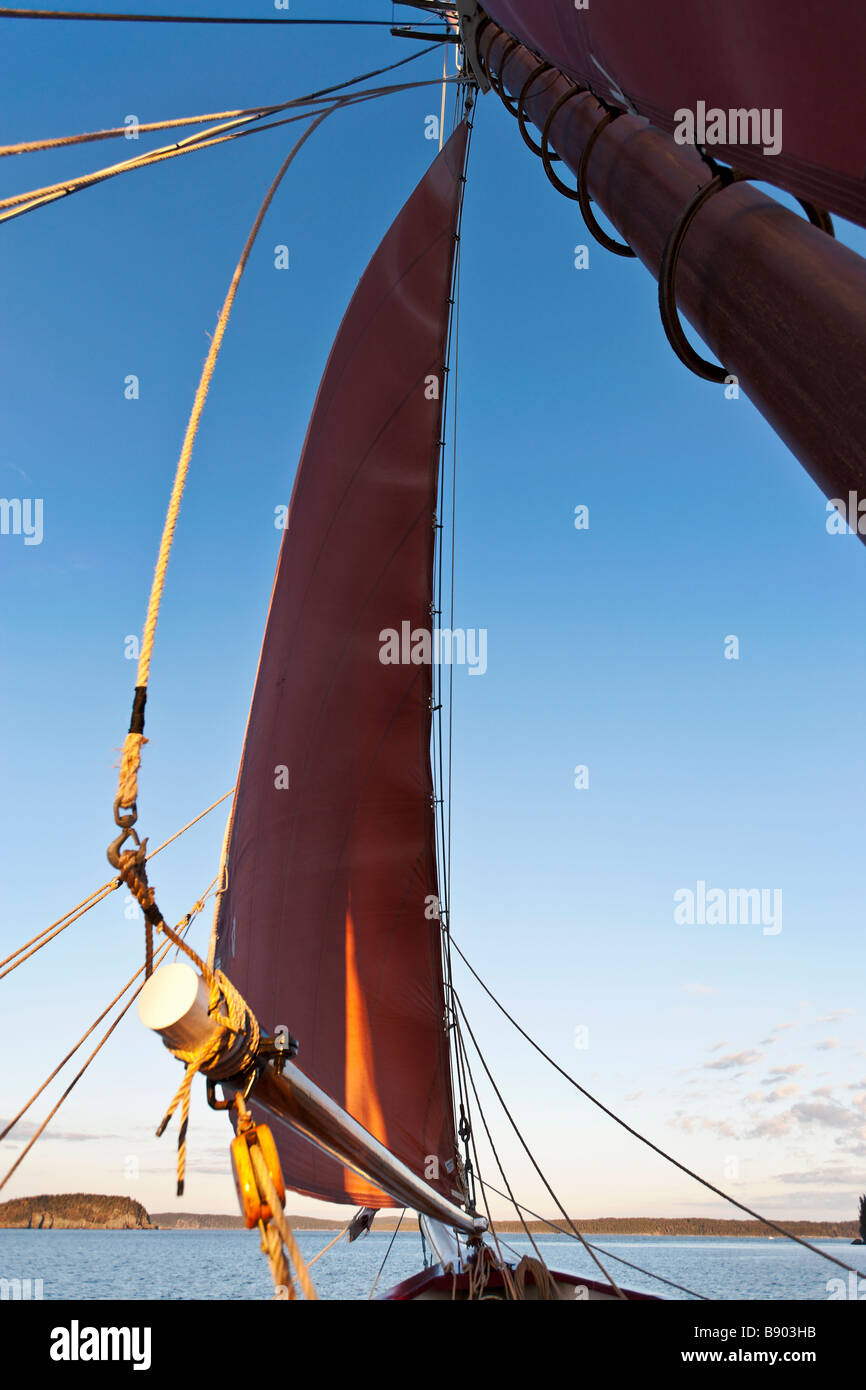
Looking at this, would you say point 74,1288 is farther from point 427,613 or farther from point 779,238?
point 779,238

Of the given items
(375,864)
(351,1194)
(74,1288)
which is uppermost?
(375,864)

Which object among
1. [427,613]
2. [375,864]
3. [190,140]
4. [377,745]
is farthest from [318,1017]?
[190,140]

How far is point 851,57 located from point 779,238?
10.3 inches

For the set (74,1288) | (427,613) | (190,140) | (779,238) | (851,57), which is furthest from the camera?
(74,1288)

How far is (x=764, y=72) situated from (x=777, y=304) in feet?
0.88

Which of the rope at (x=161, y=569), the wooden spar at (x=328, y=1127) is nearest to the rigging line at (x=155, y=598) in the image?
the rope at (x=161, y=569)

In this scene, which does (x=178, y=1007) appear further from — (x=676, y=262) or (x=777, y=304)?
(x=676, y=262)

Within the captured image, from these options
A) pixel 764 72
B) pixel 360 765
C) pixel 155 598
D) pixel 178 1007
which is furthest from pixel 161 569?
pixel 360 765

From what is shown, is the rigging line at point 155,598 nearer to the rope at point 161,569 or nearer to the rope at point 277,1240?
the rope at point 161,569

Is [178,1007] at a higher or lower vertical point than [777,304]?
lower

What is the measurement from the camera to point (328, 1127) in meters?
1.95

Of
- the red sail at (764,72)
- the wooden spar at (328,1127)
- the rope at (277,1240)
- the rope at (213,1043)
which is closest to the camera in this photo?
the red sail at (764,72)

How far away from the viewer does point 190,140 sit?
9.96 feet

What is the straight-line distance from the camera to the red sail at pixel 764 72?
871 mm
